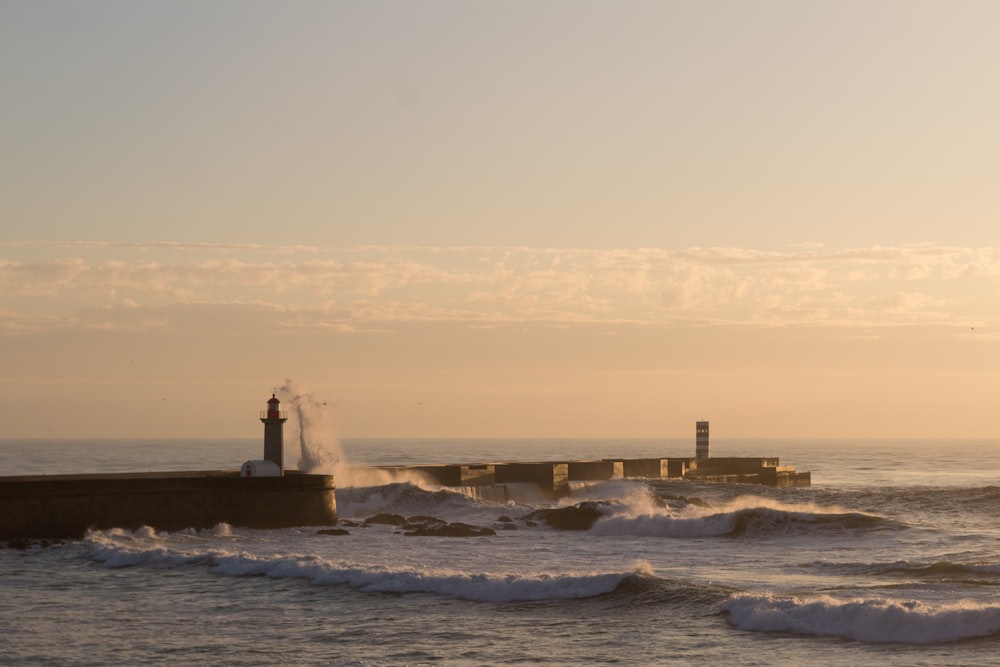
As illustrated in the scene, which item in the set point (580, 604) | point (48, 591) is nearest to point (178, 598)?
point (48, 591)

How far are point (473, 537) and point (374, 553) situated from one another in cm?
439

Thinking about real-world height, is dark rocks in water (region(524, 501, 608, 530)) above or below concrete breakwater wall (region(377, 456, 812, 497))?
below

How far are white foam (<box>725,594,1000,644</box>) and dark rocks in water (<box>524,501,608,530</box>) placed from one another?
15379 mm

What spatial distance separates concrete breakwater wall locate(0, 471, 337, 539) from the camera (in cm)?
2584

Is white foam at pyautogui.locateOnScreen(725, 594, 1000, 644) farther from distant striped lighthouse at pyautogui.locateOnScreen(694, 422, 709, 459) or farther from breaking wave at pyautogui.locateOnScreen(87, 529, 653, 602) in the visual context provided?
distant striped lighthouse at pyautogui.locateOnScreen(694, 422, 709, 459)

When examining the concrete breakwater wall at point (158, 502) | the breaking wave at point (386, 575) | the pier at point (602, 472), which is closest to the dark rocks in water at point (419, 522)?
the concrete breakwater wall at point (158, 502)

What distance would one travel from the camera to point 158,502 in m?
27.4

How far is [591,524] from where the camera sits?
1281 inches

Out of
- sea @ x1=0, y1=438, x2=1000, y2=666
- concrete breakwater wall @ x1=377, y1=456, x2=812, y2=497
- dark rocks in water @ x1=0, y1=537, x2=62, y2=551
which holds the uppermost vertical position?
concrete breakwater wall @ x1=377, y1=456, x2=812, y2=497

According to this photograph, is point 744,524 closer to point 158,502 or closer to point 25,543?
point 158,502

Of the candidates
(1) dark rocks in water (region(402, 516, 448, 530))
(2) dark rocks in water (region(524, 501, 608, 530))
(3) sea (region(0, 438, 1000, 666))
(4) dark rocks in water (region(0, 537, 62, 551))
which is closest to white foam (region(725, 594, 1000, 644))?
(3) sea (region(0, 438, 1000, 666))

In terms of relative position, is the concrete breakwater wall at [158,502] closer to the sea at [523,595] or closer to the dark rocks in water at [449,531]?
the sea at [523,595]

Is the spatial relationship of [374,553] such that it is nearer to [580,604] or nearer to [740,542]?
[580,604]

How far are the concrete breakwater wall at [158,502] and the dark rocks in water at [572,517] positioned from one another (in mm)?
6025
